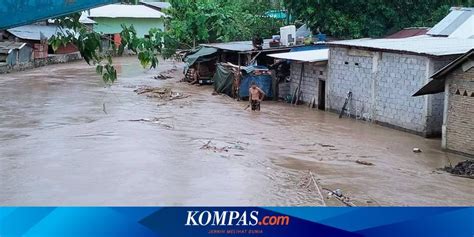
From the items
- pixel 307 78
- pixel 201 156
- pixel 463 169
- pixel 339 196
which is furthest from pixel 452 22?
pixel 339 196

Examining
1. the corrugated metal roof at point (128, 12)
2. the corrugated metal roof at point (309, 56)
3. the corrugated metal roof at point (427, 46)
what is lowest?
the corrugated metal roof at point (309, 56)

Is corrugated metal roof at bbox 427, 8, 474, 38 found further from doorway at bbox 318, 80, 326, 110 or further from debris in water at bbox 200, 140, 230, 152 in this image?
debris in water at bbox 200, 140, 230, 152

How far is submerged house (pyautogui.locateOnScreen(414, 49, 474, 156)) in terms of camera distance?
14.0 metres

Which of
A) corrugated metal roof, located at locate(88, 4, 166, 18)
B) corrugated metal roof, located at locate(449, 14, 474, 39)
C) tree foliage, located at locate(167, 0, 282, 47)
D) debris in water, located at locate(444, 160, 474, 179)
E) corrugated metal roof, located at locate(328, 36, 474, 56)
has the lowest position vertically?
debris in water, located at locate(444, 160, 474, 179)

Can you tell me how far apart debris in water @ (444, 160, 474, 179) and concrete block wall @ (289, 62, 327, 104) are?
8.84 meters

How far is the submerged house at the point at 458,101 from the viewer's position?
14023 mm

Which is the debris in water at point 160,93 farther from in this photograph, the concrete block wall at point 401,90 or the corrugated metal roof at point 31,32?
the corrugated metal roof at point 31,32

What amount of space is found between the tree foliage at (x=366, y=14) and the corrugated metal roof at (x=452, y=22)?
14.4ft

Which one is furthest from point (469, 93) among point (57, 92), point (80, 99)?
point (57, 92)

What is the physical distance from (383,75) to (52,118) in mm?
10293

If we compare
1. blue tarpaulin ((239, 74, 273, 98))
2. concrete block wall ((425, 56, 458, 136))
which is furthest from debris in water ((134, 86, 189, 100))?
concrete block wall ((425, 56, 458, 136))

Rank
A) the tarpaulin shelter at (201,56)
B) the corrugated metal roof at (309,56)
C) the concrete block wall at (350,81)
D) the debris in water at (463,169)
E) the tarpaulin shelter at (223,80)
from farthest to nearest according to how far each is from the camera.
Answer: the tarpaulin shelter at (201,56)
the tarpaulin shelter at (223,80)
the corrugated metal roof at (309,56)
the concrete block wall at (350,81)
the debris in water at (463,169)

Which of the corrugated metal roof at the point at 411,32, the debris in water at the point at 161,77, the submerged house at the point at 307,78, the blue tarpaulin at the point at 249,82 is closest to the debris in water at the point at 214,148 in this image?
the submerged house at the point at 307,78

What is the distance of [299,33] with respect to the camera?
2905 cm
